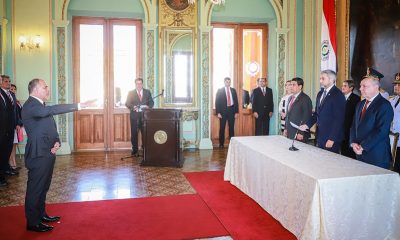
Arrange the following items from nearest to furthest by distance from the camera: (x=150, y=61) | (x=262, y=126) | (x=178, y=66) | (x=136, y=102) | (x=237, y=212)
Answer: (x=237, y=212)
(x=136, y=102)
(x=150, y=61)
(x=178, y=66)
(x=262, y=126)

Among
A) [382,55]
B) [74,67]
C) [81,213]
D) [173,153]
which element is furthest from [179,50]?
[81,213]

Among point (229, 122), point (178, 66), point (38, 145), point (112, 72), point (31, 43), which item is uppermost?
point (31, 43)

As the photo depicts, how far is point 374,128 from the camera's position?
389 centimetres

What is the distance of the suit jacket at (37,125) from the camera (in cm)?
377

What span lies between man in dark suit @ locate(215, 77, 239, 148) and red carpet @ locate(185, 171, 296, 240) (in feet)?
10.6

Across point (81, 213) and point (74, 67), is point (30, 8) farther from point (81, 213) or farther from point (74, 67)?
point (81, 213)

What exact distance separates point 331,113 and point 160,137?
3.21 m

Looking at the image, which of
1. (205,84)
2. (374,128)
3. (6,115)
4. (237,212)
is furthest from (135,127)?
(374,128)

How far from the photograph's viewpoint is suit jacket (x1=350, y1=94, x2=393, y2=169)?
12.6ft

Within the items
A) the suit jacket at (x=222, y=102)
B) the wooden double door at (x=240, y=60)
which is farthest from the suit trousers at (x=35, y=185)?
the wooden double door at (x=240, y=60)

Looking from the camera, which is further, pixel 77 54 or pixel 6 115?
pixel 77 54

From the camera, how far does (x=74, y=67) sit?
29.1ft

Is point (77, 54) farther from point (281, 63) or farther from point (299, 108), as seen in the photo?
point (299, 108)

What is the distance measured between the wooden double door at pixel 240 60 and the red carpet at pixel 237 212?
3.89 m
